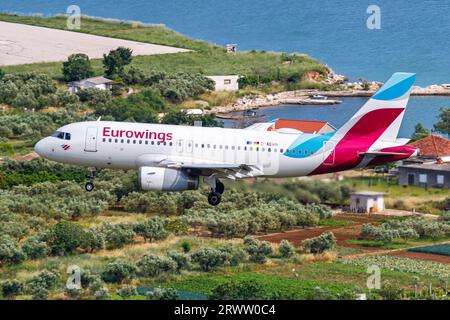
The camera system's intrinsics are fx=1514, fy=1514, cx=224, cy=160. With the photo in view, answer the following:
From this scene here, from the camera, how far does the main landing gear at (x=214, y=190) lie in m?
95.0

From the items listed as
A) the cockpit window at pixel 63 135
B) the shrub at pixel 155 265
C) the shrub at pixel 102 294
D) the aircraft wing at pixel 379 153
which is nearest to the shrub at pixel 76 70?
the cockpit window at pixel 63 135

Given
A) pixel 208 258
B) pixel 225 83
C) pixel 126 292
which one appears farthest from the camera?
pixel 225 83

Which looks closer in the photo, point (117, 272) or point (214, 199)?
point (117, 272)

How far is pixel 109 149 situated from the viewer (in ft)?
308

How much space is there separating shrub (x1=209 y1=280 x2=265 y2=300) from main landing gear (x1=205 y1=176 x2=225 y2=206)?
626cm

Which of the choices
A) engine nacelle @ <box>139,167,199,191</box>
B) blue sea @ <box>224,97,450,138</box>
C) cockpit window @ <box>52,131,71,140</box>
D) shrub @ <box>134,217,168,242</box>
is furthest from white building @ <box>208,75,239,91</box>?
engine nacelle @ <box>139,167,199,191</box>

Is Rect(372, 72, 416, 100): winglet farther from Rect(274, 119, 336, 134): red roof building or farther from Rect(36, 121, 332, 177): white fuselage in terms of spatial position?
Rect(274, 119, 336, 134): red roof building

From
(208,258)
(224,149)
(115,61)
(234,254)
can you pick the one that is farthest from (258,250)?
(115,61)

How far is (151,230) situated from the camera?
104938mm

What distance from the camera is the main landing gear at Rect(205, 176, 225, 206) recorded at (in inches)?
3740

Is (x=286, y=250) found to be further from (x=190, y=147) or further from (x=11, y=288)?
(x=11, y=288)

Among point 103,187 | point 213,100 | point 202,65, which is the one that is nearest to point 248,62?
point 202,65

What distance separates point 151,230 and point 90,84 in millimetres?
68659

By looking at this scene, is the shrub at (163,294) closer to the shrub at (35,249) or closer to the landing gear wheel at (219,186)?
the landing gear wheel at (219,186)
